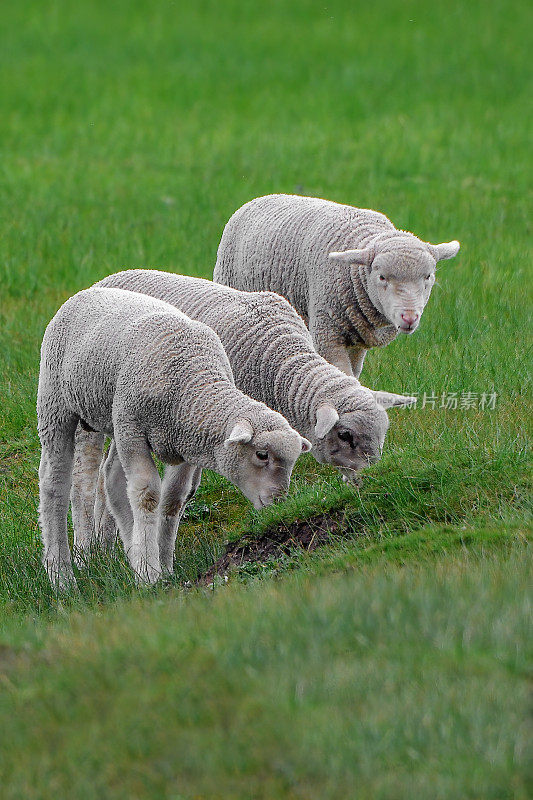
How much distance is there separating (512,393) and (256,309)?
2036mm

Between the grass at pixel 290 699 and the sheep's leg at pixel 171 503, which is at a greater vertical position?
the grass at pixel 290 699

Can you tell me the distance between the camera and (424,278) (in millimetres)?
6680

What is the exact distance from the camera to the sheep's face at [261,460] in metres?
5.25

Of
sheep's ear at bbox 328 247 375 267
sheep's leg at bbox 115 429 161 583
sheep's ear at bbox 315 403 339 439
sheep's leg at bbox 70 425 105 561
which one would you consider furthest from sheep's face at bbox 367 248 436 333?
sheep's leg at bbox 70 425 105 561

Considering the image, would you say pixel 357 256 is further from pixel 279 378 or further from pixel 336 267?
pixel 279 378

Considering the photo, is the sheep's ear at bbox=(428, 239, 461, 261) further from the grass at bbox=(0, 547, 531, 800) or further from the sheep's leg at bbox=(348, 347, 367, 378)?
the grass at bbox=(0, 547, 531, 800)

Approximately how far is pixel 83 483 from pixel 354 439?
69.2 inches

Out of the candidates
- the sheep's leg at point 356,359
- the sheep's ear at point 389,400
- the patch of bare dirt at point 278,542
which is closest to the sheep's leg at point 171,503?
the patch of bare dirt at point 278,542

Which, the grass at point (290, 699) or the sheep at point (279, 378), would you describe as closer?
the grass at point (290, 699)

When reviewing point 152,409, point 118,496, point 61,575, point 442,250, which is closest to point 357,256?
point 442,250

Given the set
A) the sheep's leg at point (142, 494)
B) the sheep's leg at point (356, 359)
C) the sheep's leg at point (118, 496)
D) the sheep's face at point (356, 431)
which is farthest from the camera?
the sheep's leg at point (356, 359)

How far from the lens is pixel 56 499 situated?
20.7 feet

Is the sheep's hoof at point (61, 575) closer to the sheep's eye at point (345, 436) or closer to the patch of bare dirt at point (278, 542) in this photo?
the patch of bare dirt at point (278, 542)

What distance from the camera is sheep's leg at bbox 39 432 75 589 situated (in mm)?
6270
